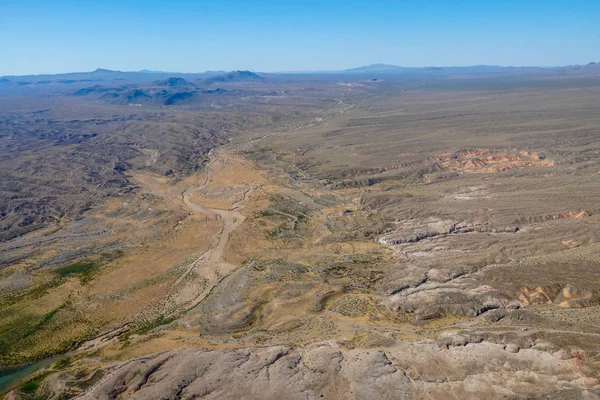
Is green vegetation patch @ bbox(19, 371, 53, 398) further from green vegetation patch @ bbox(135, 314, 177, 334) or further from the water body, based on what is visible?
green vegetation patch @ bbox(135, 314, 177, 334)

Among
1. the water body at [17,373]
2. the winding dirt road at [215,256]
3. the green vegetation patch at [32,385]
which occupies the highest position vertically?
the winding dirt road at [215,256]

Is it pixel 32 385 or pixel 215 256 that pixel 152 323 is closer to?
pixel 32 385

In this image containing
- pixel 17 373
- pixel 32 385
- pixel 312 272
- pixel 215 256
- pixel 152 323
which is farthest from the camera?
pixel 215 256

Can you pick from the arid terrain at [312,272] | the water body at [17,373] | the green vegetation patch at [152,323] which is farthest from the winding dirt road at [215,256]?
the water body at [17,373]

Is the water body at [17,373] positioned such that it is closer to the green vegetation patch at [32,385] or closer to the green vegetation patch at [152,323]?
the green vegetation patch at [32,385]

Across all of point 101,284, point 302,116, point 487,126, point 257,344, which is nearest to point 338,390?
point 257,344

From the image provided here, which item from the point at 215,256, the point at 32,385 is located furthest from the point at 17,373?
the point at 215,256

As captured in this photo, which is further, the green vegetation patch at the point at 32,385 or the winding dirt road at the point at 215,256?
the winding dirt road at the point at 215,256

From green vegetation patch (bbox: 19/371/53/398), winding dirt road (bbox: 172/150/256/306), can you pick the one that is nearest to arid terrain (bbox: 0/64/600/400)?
green vegetation patch (bbox: 19/371/53/398)

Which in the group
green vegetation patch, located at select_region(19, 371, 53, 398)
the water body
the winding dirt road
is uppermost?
the winding dirt road
